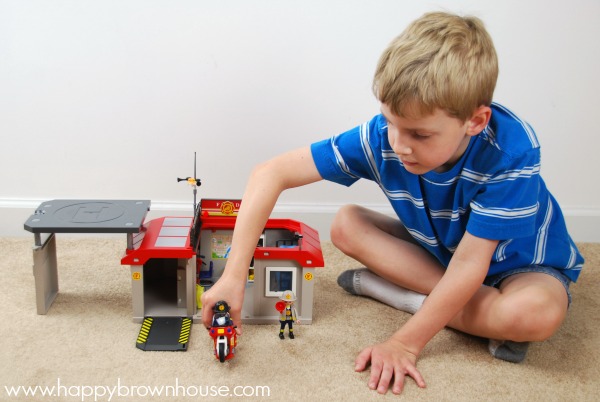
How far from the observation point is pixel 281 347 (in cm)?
103

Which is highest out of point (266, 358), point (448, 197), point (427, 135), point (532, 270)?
point (427, 135)

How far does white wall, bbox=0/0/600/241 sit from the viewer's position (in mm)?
1372

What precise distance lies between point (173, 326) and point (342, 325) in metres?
0.28

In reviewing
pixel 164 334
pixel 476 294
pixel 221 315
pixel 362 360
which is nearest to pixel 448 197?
pixel 476 294

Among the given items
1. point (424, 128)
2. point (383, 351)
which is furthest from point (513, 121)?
point (383, 351)

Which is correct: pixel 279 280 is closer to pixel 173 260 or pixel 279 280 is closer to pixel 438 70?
pixel 173 260

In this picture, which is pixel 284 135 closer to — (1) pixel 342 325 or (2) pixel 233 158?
(2) pixel 233 158

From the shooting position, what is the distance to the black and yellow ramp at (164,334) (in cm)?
101

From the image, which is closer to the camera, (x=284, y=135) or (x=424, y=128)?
(x=424, y=128)

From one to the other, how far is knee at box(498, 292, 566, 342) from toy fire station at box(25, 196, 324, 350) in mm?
305

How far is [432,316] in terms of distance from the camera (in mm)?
970

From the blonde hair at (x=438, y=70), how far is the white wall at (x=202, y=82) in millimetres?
561

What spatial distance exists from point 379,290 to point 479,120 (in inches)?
16.8

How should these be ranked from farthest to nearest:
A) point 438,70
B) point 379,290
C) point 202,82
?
1. point 202,82
2. point 379,290
3. point 438,70
